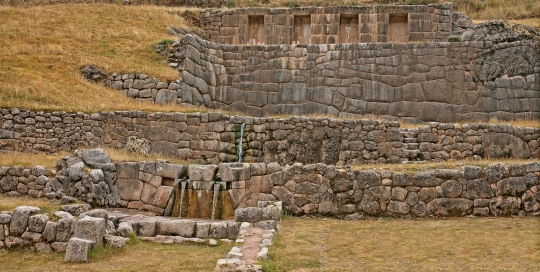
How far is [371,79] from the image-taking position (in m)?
22.4

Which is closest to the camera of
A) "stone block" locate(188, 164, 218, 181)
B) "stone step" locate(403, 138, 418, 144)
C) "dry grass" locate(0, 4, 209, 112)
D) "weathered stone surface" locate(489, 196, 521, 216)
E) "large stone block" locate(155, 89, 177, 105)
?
"weathered stone surface" locate(489, 196, 521, 216)

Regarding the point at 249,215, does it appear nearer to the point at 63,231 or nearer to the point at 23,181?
the point at 63,231

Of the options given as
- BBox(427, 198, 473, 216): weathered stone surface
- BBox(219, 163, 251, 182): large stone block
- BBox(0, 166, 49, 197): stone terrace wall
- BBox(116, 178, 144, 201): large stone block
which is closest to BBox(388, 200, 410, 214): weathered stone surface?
BBox(427, 198, 473, 216): weathered stone surface

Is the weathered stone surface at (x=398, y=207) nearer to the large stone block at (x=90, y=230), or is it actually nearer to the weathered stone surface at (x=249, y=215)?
the weathered stone surface at (x=249, y=215)

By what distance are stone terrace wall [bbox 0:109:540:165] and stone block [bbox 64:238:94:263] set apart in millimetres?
9008

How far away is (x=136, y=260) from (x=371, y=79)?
1445cm

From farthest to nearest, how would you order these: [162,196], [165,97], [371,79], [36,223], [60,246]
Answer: [371,79]
[165,97]
[162,196]
[36,223]
[60,246]

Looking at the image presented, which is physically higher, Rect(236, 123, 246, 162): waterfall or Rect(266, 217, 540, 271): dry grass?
Rect(236, 123, 246, 162): waterfall

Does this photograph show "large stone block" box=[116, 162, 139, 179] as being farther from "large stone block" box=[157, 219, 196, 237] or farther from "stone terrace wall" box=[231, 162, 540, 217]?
"stone terrace wall" box=[231, 162, 540, 217]

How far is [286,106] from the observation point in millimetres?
22656

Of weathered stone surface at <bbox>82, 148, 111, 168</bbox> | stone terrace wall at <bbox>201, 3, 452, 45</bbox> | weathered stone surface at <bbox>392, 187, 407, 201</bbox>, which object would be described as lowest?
weathered stone surface at <bbox>392, 187, 407, 201</bbox>

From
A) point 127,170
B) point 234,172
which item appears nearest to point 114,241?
point 234,172

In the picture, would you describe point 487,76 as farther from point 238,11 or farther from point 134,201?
point 134,201

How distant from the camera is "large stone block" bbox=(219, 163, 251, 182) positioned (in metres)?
14.1
